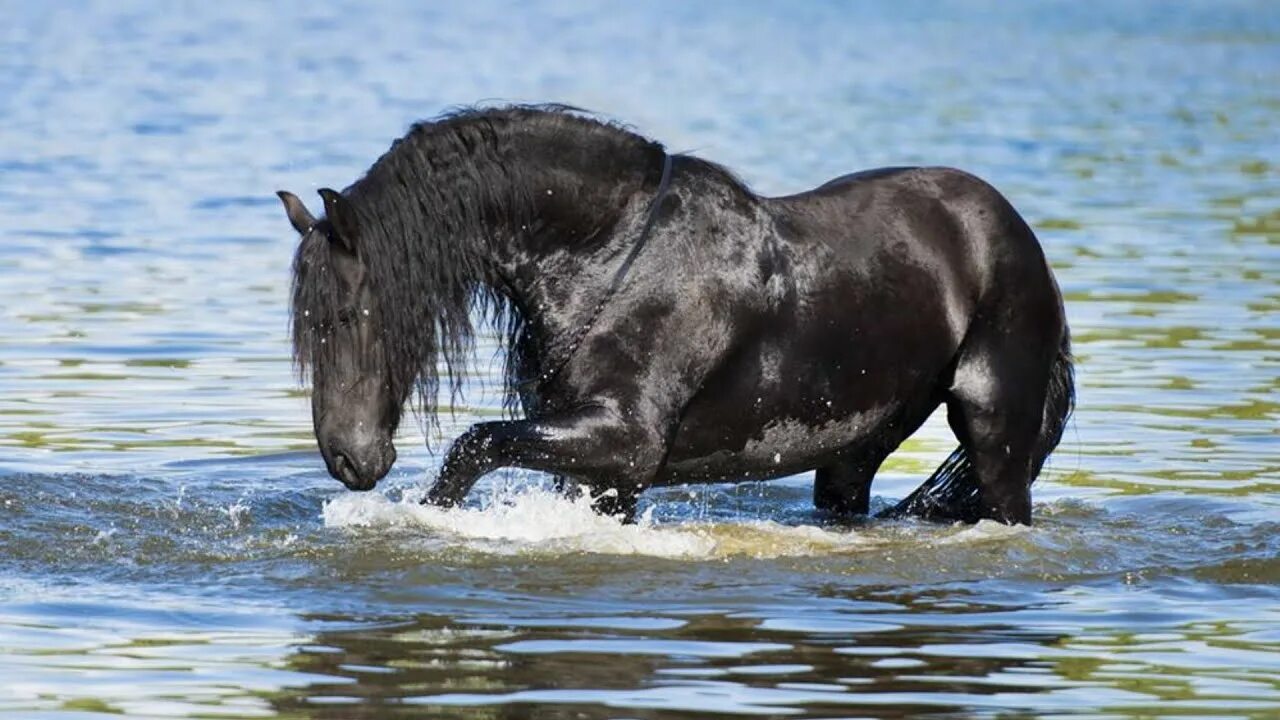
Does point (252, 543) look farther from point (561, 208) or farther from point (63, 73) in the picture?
point (63, 73)

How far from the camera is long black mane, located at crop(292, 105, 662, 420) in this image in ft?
25.1

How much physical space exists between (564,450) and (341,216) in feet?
3.54

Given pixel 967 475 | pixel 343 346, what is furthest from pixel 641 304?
pixel 967 475

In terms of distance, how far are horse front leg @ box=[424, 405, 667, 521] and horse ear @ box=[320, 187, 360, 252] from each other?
789 mm

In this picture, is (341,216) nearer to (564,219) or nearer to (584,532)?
(564,219)

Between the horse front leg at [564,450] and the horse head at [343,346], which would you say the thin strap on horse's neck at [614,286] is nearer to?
the horse front leg at [564,450]

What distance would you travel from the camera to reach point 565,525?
8.28 meters

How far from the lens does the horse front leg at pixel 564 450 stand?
786 centimetres

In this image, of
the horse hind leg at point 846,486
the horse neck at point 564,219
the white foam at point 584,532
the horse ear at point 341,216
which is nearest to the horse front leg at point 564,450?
the white foam at point 584,532

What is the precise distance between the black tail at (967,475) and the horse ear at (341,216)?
2707 millimetres

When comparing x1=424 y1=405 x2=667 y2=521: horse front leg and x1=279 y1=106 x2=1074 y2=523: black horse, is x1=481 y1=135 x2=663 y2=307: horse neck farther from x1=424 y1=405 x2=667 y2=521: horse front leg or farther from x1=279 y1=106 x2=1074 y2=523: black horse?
x1=424 y1=405 x2=667 y2=521: horse front leg

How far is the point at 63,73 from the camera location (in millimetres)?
31953

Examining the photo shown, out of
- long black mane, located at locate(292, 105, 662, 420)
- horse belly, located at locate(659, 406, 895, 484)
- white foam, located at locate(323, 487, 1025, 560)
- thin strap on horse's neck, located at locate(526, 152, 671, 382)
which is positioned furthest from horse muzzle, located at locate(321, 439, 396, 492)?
horse belly, located at locate(659, 406, 895, 484)

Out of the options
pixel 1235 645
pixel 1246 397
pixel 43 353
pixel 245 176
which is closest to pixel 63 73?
pixel 245 176
